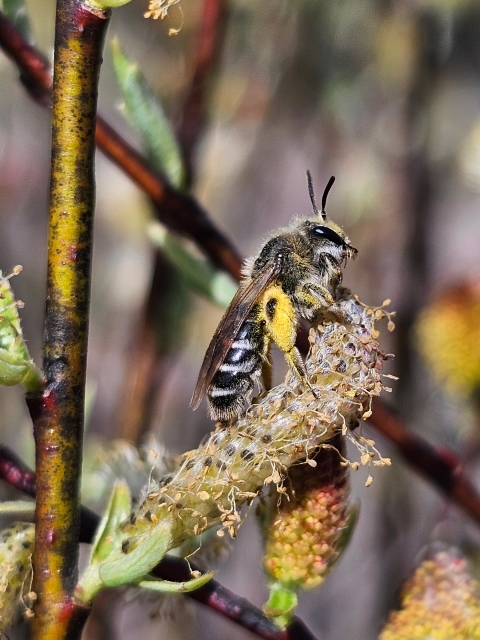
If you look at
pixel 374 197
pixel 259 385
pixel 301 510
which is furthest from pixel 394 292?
pixel 301 510

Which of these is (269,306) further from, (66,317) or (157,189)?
(66,317)

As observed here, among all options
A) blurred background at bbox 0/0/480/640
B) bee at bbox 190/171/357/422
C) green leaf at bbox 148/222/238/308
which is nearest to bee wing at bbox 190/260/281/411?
bee at bbox 190/171/357/422

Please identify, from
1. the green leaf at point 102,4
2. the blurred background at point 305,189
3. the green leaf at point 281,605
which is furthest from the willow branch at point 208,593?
the blurred background at point 305,189

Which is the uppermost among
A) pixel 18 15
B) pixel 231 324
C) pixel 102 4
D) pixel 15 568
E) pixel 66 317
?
pixel 18 15

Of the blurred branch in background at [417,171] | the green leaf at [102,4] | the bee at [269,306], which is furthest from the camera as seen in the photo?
the blurred branch in background at [417,171]

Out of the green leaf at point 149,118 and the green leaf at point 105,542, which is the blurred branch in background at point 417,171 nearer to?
the green leaf at point 149,118

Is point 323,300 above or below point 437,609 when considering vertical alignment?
above

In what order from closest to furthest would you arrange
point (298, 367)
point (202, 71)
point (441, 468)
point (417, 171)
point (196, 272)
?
point (298, 367) < point (196, 272) < point (441, 468) < point (202, 71) < point (417, 171)

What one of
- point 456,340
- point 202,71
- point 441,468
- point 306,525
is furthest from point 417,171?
point 306,525
